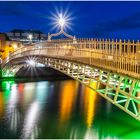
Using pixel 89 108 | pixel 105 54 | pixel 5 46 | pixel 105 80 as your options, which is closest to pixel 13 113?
pixel 89 108

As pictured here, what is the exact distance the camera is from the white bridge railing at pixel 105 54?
17155mm

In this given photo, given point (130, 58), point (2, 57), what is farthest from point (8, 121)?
point (2, 57)

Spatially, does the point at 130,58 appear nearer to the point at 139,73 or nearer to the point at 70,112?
the point at 139,73

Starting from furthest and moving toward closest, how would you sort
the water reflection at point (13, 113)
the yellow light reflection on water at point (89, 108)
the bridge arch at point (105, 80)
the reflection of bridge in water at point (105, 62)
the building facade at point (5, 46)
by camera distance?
the building facade at point (5, 46) < the yellow light reflection on water at point (89, 108) < the water reflection at point (13, 113) < the bridge arch at point (105, 80) < the reflection of bridge in water at point (105, 62)

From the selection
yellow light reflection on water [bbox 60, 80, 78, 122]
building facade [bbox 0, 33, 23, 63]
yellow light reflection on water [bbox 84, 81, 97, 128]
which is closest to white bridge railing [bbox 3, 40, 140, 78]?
yellow light reflection on water [bbox 84, 81, 97, 128]

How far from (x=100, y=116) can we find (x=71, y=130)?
4.32m

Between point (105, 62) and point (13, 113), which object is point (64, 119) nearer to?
point (13, 113)

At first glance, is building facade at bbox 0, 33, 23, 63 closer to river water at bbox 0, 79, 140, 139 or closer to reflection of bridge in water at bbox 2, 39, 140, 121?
river water at bbox 0, 79, 140, 139

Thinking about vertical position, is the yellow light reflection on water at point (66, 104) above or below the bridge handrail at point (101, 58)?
below

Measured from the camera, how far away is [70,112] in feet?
86.3

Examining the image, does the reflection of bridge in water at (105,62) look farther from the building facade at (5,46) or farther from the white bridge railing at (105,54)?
the building facade at (5,46)

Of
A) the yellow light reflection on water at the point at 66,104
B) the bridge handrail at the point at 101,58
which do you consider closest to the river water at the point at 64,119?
the yellow light reflection on water at the point at 66,104

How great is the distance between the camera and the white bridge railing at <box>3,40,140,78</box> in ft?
56.3

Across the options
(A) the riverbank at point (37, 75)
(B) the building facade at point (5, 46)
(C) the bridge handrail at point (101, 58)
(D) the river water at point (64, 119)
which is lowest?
(D) the river water at point (64, 119)
